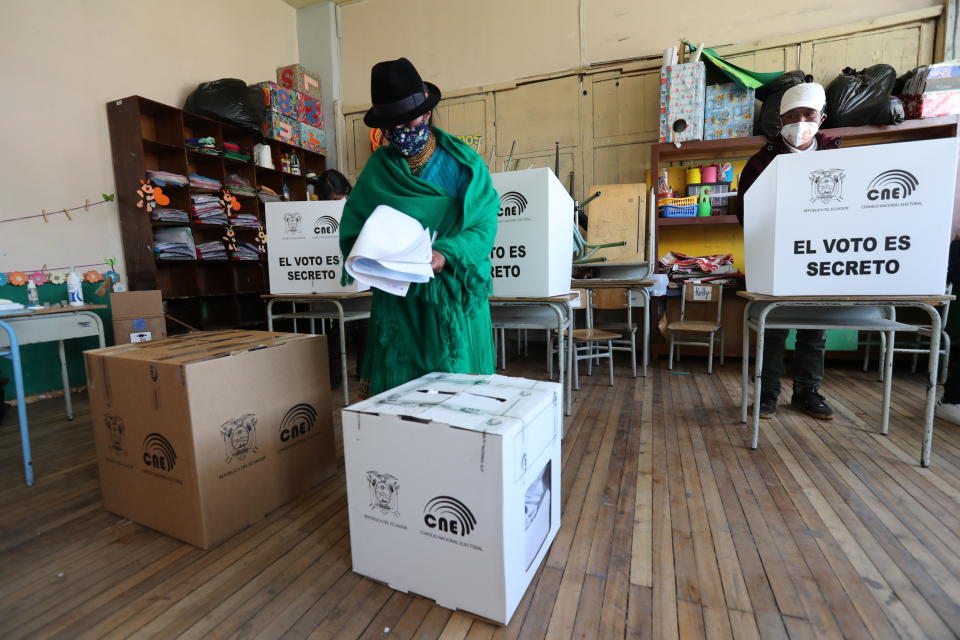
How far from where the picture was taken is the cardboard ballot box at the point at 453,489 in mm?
903

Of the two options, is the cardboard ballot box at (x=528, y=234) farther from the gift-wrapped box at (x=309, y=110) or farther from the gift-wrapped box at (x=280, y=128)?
the gift-wrapped box at (x=309, y=110)

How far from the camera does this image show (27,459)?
164 centimetres

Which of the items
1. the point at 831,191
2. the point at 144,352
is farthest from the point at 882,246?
the point at 144,352

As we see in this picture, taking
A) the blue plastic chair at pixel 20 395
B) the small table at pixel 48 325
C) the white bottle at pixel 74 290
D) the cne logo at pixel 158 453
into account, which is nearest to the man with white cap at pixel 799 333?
the cne logo at pixel 158 453

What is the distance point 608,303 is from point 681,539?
2.32m

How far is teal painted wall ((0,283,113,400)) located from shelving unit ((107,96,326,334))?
0.40m

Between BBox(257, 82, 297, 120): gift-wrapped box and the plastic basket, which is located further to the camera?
BBox(257, 82, 297, 120): gift-wrapped box

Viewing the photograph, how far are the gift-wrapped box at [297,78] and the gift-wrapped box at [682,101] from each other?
3432 millimetres

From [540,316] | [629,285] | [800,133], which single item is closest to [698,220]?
[629,285]

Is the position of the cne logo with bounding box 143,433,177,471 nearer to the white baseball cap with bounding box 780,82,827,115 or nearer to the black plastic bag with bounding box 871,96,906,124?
the white baseball cap with bounding box 780,82,827,115

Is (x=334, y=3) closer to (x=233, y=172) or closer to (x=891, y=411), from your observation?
(x=233, y=172)

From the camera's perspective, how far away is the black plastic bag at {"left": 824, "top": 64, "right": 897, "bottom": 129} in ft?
10.1

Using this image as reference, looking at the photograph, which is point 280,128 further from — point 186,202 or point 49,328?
point 49,328

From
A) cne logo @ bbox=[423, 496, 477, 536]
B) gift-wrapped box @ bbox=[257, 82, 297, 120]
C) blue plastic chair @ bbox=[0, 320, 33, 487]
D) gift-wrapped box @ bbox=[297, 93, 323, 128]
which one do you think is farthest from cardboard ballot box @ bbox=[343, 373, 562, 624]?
gift-wrapped box @ bbox=[297, 93, 323, 128]
